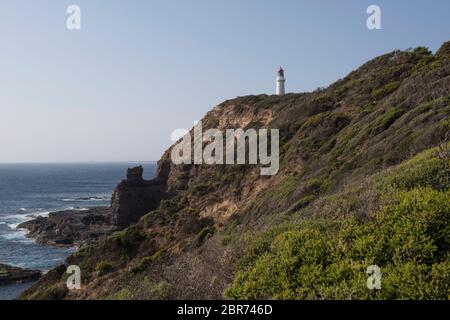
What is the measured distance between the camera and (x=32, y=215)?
248 ft

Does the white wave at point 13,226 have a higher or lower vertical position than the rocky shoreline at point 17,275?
higher

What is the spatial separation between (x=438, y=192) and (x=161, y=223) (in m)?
24.5

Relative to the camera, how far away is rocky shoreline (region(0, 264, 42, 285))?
38875 millimetres

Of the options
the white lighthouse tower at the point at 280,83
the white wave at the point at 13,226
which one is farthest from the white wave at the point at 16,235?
the white lighthouse tower at the point at 280,83

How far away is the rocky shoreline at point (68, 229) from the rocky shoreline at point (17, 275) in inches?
462

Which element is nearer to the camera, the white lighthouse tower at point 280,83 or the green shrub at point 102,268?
the green shrub at point 102,268

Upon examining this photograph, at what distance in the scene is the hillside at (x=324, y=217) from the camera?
5629 mm

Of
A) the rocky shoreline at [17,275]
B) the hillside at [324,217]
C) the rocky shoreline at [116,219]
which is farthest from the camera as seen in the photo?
the rocky shoreline at [116,219]

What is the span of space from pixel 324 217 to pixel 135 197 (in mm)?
48380

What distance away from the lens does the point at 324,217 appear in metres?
7.77

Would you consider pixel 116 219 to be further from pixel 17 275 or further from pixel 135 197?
pixel 17 275

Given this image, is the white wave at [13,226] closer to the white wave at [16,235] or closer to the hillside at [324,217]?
the white wave at [16,235]

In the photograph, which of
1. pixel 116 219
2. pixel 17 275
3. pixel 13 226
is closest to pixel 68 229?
pixel 116 219
